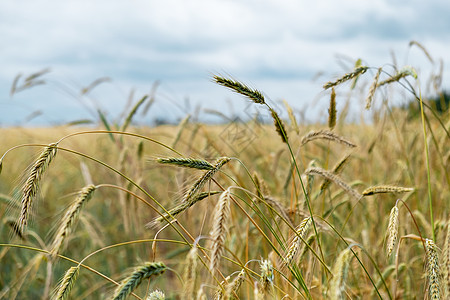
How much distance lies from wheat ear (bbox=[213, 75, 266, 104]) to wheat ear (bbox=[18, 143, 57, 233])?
1.85 ft

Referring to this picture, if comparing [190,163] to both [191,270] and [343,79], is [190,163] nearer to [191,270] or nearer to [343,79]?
[191,270]

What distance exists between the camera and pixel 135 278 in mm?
1178

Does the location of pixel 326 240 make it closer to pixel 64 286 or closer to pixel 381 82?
pixel 381 82

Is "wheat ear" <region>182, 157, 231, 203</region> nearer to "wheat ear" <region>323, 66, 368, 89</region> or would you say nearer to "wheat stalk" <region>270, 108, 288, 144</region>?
"wheat stalk" <region>270, 108, 288, 144</region>

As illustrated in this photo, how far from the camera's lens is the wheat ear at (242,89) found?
158 centimetres

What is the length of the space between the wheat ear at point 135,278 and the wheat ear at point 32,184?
418mm

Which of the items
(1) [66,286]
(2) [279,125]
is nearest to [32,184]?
(1) [66,286]

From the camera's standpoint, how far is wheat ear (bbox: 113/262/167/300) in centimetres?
115

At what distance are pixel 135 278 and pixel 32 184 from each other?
0.49 m

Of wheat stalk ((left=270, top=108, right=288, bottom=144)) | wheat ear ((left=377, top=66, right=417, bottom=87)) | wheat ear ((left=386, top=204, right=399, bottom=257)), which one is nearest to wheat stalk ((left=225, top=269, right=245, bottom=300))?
wheat ear ((left=386, top=204, right=399, bottom=257))

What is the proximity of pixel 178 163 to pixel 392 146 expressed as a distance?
11.8 feet

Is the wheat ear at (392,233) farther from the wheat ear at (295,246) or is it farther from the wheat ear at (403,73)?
the wheat ear at (403,73)

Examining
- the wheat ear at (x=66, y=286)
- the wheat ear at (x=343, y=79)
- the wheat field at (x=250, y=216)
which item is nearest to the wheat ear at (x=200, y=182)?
the wheat field at (x=250, y=216)

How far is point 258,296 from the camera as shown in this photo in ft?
4.07
